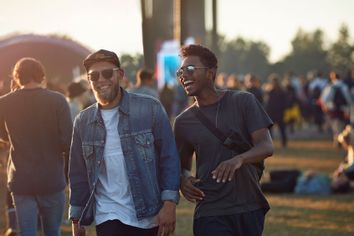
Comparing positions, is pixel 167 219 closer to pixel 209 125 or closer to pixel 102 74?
pixel 209 125

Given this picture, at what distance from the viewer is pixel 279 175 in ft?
47.4

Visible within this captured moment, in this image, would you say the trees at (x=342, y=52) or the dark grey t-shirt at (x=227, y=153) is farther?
the trees at (x=342, y=52)

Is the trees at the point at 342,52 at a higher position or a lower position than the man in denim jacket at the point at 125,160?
lower

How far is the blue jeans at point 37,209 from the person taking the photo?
675 centimetres

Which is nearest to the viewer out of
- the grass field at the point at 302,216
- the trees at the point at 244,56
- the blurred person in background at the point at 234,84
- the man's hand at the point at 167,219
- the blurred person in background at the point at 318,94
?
the man's hand at the point at 167,219

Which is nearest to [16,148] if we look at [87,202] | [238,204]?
[87,202]

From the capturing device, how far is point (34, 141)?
6754 millimetres

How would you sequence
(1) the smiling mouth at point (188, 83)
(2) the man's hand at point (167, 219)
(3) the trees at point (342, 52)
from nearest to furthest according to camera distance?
(2) the man's hand at point (167, 219), (1) the smiling mouth at point (188, 83), (3) the trees at point (342, 52)

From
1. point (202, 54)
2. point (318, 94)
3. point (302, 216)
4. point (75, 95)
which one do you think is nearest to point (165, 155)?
point (202, 54)

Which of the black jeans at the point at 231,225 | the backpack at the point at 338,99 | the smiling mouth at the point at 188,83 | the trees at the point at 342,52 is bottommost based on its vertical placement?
the trees at the point at 342,52

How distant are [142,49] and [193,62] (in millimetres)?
11544

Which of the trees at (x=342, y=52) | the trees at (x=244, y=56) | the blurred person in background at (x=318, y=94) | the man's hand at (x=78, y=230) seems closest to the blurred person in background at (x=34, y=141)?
the man's hand at (x=78, y=230)

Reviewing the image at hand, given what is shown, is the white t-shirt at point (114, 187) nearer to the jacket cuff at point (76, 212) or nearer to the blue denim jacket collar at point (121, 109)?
the blue denim jacket collar at point (121, 109)

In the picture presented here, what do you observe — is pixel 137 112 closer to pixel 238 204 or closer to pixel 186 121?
pixel 186 121
